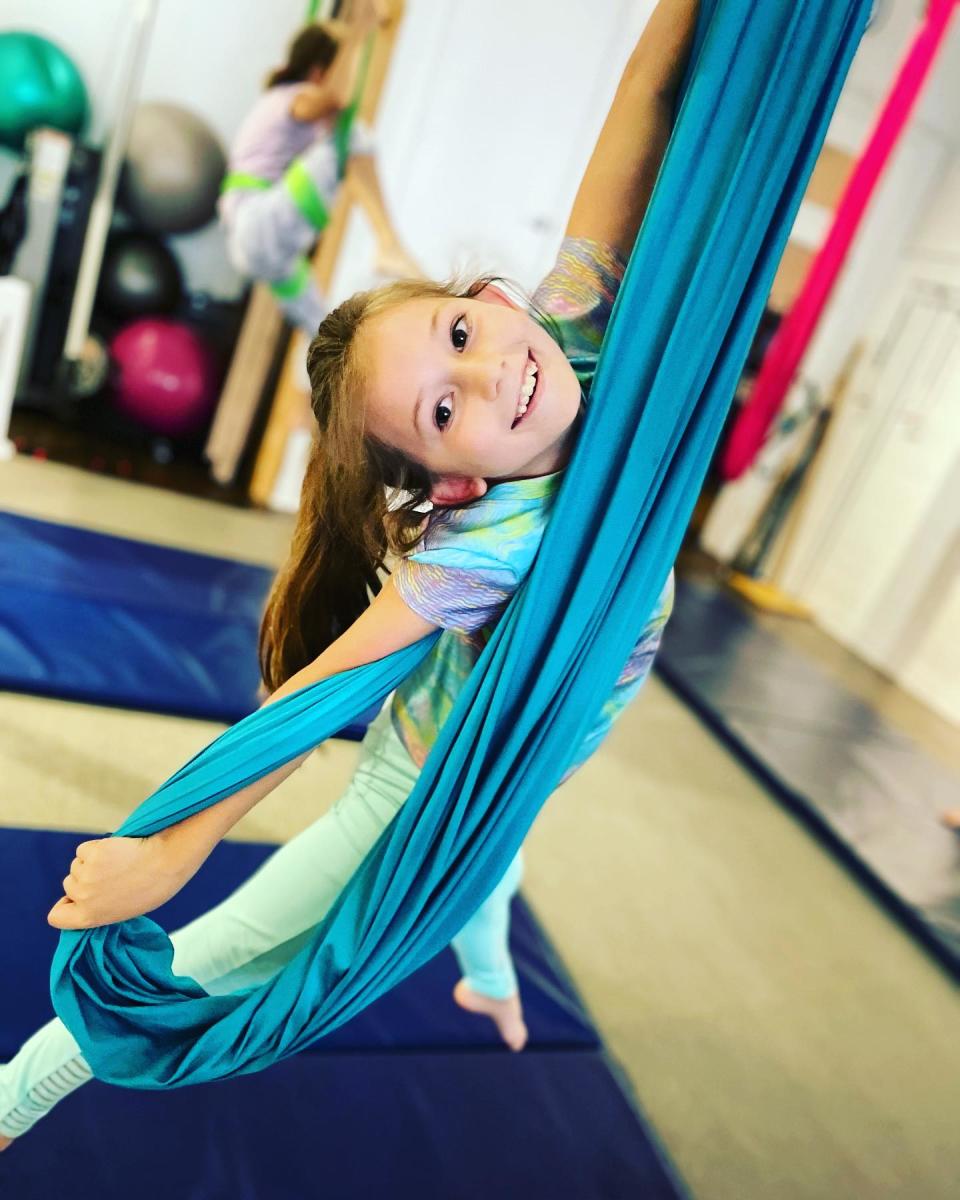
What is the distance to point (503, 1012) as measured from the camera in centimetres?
159

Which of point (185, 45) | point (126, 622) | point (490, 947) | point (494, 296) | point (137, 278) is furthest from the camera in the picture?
point (185, 45)

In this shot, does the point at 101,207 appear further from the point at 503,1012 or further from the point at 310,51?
the point at 503,1012

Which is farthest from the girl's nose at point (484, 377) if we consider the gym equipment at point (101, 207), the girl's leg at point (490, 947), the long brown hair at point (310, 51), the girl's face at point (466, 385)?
the gym equipment at point (101, 207)

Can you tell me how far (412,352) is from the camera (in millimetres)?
858

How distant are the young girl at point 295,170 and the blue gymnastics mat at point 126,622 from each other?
40.4 inches

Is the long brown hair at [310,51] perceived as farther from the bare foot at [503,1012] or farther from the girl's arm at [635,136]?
the bare foot at [503,1012]

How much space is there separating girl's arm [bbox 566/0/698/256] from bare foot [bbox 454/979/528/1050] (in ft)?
3.92

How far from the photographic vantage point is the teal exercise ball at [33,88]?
3596 millimetres

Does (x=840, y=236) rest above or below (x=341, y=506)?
above

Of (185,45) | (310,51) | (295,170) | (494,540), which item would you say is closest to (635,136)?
(494,540)

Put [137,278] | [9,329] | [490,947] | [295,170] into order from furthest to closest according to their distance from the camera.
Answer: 1. [137,278]
2. [9,329]
3. [295,170]
4. [490,947]

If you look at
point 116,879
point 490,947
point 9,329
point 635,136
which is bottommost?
point 490,947

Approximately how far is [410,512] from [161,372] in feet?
10.8

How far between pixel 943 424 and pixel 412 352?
184 inches
